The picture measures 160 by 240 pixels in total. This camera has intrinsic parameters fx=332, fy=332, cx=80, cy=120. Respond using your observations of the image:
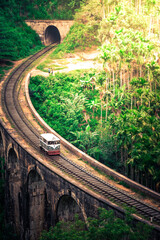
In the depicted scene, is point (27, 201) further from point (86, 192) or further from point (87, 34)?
point (87, 34)

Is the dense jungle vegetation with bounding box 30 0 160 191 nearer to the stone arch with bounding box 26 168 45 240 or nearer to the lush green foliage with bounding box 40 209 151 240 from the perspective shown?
the stone arch with bounding box 26 168 45 240

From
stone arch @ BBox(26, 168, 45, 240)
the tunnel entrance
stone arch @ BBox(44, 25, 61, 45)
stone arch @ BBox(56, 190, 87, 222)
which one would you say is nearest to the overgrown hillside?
stone arch @ BBox(44, 25, 61, 45)

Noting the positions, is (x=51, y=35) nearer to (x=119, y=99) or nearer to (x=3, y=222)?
(x=119, y=99)

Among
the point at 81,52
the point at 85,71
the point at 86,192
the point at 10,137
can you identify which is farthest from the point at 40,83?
the point at 86,192

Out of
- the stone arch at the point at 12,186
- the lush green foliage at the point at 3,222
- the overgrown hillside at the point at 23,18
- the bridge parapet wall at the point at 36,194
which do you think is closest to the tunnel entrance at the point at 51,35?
the overgrown hillside at the point at 23,18

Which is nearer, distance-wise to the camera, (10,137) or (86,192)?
(86,192)

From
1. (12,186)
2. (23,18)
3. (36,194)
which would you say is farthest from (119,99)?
(23,18)

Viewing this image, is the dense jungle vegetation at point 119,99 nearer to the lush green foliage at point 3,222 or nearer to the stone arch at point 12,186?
the stone arch at point 12,186
